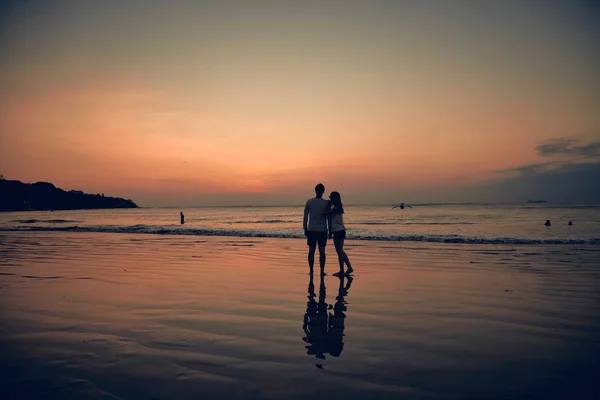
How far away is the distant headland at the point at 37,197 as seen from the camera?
147375mm

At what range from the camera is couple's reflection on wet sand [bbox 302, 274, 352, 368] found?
5.11 metres

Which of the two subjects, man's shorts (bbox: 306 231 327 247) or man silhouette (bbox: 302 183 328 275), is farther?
man's shorts (bbox: 306 231 327 247)

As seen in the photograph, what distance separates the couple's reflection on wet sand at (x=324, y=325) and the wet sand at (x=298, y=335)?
3cm

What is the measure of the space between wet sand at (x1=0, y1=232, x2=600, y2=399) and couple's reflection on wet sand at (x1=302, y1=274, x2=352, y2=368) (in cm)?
3

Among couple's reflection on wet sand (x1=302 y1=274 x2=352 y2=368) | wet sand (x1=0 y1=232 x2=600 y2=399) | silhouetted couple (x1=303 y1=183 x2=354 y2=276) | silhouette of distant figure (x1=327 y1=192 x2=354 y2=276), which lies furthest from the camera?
silhouette of distant figure (x1=327 y1=192 x2=354 y2=276)

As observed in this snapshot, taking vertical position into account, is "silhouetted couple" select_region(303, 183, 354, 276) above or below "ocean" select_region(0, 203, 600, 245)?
above

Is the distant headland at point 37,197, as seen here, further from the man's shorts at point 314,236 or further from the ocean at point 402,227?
the man's shorts at point 314,236

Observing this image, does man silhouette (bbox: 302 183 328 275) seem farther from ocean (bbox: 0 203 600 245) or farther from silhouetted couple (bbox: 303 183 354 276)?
ocean (bbox: 0 203 600 245)

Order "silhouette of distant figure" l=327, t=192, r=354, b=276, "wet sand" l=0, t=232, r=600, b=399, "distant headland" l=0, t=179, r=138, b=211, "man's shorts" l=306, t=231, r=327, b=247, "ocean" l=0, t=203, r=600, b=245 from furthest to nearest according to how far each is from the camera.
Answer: "distant headland" l=0, t=179, r=138, b=211 → "ocean" l=0, t=203, r=600, b=245 → "silhouette of distant figure" l=327, t=192, r=354, b=276 → "man's shorts" l=306, t=231, r=327, b=247 → "wet sand" l=0, t=232, r=600, b=399

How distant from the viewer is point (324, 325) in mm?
6309

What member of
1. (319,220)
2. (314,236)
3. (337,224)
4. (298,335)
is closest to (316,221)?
(319,220)

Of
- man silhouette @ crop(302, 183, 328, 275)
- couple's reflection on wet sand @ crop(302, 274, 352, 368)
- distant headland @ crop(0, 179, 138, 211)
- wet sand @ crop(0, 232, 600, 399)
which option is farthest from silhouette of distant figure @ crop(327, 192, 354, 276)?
distant headland @ crop(0, 179, 138, 211)

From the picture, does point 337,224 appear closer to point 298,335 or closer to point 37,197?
point 298,335

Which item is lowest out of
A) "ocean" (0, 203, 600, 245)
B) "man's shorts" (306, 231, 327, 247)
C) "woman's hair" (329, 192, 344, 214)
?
"ocean" (0, 203, 600, 245)
